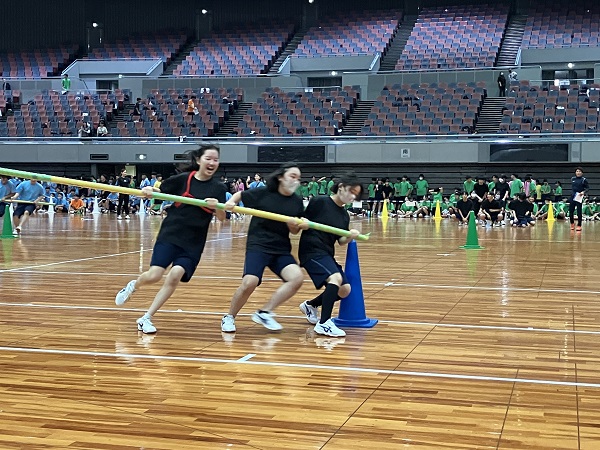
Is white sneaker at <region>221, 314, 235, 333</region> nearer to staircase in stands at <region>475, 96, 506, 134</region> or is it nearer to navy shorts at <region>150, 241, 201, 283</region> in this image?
navy shorts at <region>150, 241, 201, 283</region>

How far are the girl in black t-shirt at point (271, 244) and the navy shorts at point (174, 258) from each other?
0.45 m

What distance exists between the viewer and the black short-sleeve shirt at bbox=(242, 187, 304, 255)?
22.9 feet

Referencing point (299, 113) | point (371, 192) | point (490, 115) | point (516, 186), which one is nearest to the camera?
point (516, 186)

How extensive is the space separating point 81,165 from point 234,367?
35.7 m

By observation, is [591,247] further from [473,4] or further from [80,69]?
[80,69]

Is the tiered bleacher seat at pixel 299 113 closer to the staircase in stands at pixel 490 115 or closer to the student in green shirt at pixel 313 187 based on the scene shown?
the student in green shirt at pixel 313 187

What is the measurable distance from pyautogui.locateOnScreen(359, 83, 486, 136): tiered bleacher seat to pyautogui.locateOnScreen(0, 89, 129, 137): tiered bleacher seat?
13.7m

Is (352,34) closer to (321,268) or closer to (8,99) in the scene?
(8,99)

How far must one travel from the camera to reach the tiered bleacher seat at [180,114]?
3856cm

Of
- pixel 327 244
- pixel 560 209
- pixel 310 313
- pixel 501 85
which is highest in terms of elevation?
pixel 501 85

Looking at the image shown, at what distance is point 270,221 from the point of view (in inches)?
279

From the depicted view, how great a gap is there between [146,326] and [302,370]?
184cm

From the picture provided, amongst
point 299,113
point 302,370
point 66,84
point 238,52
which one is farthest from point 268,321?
→ point 238,52

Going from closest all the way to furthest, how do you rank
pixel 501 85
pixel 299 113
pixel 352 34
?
pixel 501 85
pixel 299 113
pixel 352 34
